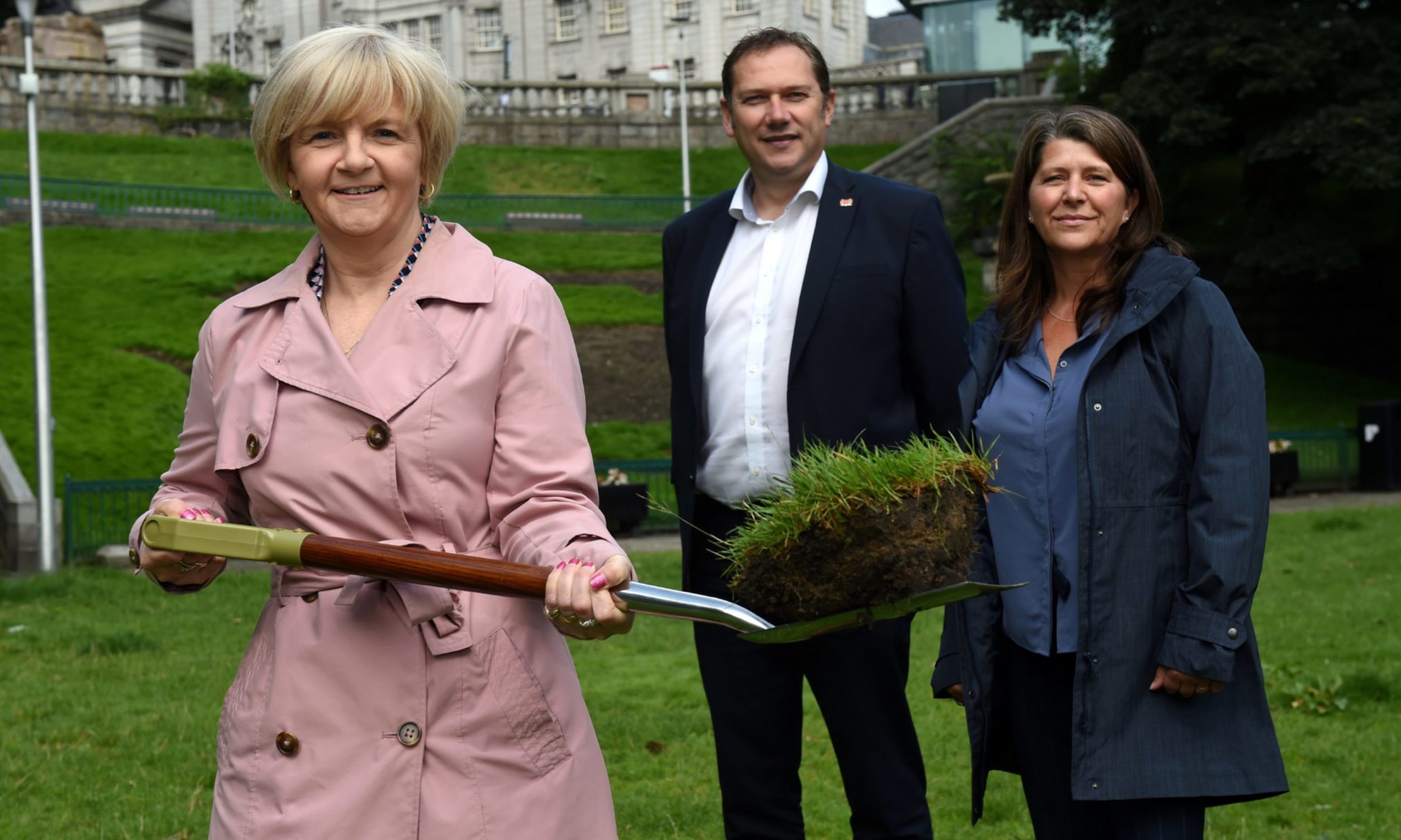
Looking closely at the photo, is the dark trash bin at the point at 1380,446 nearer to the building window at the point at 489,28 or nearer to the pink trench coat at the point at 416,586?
the pink trench coat at the point at 416,586

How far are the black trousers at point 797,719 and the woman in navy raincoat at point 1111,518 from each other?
265 millimetres

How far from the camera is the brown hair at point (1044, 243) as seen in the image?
379 cm

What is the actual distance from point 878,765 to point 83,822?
3548mm

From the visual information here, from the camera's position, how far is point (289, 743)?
2588 mm

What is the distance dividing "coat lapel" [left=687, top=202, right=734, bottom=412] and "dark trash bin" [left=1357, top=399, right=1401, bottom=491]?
17711 millimetres

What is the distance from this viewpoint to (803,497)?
9.40 feet

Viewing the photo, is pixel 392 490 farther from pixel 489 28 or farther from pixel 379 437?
pixel 489 28

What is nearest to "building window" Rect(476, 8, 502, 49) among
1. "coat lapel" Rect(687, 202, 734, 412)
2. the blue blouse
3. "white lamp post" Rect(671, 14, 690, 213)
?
"white lamp post" Rect(671, 14, 690, 213)

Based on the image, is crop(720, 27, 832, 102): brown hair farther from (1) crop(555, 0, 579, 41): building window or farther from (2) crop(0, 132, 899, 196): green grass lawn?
(1) crop(555, 0, 579, 41): building window

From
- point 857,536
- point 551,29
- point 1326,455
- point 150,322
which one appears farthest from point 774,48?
point 551,29

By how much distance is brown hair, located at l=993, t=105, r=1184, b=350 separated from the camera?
12.4 ft

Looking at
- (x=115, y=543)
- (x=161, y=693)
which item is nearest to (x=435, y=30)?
(x=115, y=543)

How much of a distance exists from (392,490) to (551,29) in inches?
2540

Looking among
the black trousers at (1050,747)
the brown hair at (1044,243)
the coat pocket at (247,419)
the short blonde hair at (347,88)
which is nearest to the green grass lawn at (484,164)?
the brown hair at (1044,243)
